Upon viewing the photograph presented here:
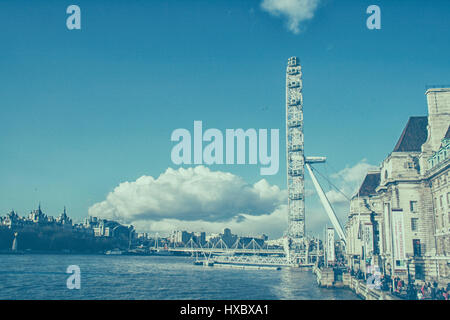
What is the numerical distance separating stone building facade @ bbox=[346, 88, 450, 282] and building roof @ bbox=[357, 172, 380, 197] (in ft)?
57.7

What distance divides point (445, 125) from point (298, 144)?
56.8m

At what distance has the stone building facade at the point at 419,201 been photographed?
32.9 metres

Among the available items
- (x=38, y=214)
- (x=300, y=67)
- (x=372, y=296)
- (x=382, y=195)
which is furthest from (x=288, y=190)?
(x=38, y=214)

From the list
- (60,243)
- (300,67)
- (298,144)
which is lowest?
(60,243)

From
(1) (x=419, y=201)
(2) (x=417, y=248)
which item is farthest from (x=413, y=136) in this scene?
(2) (x=417, y=248)

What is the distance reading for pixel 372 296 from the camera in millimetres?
27797

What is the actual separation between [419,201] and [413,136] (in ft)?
31.9

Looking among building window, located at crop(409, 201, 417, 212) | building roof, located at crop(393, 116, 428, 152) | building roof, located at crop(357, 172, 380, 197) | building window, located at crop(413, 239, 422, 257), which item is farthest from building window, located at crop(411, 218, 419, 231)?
building roof, located at crop(357, 172, 380, 197)

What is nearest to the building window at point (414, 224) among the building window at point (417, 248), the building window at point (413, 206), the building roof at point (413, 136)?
the building window at point (413, 206)

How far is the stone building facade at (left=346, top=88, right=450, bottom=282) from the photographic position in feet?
108

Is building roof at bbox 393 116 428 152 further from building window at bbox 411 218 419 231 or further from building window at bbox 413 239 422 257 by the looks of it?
building window at bbox 413 239 422 257

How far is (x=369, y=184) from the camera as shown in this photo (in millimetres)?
65000

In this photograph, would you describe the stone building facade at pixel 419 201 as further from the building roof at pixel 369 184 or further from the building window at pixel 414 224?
the building roof at pixel 369 184
